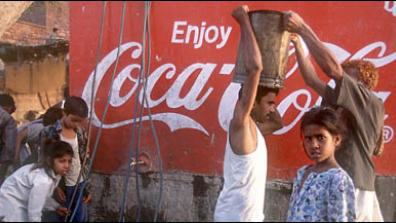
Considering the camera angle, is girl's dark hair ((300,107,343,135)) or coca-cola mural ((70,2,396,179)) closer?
girl's dark hair ((300,107,343,135))

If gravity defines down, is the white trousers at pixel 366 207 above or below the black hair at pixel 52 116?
below

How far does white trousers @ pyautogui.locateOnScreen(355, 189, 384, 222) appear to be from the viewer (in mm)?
2971

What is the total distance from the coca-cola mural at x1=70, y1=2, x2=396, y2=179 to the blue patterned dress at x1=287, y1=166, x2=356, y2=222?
1.73m

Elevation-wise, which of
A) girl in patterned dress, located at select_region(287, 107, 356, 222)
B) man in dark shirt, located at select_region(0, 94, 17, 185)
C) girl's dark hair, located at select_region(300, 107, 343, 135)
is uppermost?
girl's dark hair, located at select_region(300, 107, 343, 135)

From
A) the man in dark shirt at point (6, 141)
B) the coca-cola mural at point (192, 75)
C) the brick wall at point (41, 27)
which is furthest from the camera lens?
the brick wall at point (41, 27)

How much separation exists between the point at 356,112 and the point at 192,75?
6.23ft

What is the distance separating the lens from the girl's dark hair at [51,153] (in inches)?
137

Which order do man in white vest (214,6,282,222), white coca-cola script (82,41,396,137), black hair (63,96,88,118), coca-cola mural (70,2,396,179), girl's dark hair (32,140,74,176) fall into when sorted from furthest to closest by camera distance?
1. white coca-cola script (82,41,396,137)
2. coca-cola mural (70,2,396,179)
3. black hair (63,96,88,118)
4. girl's dark hair (32,140,74,176)
5. man in white vest (214,6,282,222)

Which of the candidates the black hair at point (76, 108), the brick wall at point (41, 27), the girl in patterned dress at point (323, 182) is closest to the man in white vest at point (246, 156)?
the girl in patterned dress at point (323, 182)

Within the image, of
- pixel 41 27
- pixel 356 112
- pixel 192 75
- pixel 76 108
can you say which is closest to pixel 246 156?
pixel 356 112

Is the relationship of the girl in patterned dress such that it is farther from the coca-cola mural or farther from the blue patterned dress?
the coca-cola mural

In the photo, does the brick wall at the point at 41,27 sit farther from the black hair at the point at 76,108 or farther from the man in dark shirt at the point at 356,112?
the man in dark shirt at the point at 356,112

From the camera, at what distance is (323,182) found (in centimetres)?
272

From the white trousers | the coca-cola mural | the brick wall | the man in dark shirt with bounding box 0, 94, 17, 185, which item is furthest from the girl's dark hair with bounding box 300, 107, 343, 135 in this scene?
the brick wall
